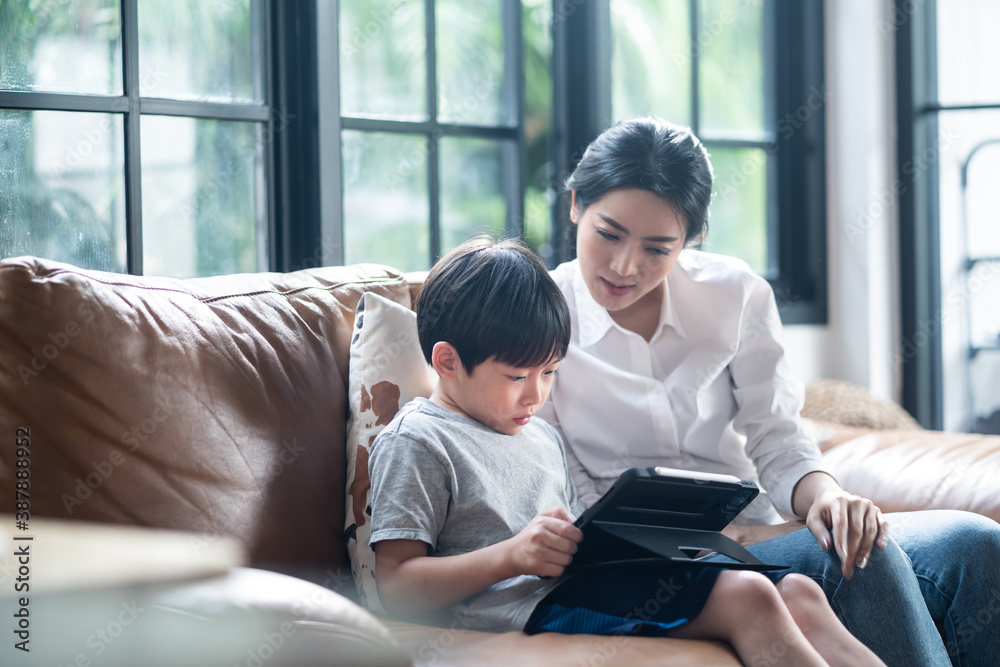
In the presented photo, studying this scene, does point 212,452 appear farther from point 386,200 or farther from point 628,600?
point 386,200

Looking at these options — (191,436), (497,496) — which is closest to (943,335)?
(497,496)

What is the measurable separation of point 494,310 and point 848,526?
0.57 meters

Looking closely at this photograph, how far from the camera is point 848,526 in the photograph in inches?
49.0

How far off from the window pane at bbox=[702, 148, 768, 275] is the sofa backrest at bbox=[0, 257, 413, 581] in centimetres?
199

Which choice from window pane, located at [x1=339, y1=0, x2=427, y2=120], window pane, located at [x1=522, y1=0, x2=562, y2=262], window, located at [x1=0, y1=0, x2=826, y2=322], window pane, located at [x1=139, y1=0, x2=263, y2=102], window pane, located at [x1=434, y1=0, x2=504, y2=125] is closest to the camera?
window, located at [x1=0, y1=0, x2=826, y2=322]

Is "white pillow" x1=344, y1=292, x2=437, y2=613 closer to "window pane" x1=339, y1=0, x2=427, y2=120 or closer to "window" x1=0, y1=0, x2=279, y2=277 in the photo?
"window" x1=0, y1=0, x2=279, y2=277

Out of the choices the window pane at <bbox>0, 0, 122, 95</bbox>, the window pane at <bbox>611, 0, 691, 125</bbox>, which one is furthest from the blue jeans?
the window pane at <bbox>611, 0, 691, 125</bbox>

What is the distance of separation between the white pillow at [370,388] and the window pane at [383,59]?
0.97 m

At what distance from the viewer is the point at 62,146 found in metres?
1.75

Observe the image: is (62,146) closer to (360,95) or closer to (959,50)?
(360,95)

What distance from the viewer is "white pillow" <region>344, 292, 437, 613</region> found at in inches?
51.5

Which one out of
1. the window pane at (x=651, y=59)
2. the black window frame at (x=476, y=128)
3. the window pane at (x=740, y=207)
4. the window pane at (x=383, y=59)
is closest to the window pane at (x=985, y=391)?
the window pane at (x=740, y=207)

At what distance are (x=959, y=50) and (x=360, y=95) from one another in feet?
7.15

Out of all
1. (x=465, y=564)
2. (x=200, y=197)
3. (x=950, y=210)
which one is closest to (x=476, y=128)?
(x=200, y=197)
